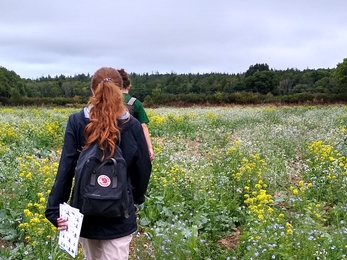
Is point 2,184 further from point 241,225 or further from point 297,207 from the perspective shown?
point 297,207

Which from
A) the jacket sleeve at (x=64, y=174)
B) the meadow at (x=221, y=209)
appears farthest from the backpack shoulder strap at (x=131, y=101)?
the jacket sleeve at (x=64, y=174)

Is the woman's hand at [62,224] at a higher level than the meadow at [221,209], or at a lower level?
higher

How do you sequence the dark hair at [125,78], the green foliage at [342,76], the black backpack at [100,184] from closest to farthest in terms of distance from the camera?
the black backpack at [100,184] < the dark hair at [125,78] < the green foliage at [342,76]

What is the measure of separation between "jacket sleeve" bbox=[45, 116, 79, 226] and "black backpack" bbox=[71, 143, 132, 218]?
0.63ft

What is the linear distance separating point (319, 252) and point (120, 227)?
1902 millimetres

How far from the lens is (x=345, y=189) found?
5.93 meters

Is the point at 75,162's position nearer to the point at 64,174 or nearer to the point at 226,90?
the point at 64,174

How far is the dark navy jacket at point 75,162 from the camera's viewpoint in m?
2.77

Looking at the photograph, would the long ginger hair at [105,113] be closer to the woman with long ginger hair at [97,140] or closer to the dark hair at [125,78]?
the woman with long ginger hair at [97,140]

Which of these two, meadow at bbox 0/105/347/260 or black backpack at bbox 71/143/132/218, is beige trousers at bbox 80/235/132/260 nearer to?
black backpack at bbox 71/143/132/218

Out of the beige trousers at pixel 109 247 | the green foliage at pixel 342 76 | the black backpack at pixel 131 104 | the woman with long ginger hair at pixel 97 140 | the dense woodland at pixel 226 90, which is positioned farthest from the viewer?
the green foliage at pixel 342 76

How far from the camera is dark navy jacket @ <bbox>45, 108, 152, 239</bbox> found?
2.77 meters

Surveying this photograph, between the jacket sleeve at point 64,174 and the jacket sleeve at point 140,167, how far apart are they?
42 centimetres

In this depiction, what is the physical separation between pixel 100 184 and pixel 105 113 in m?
0.49
